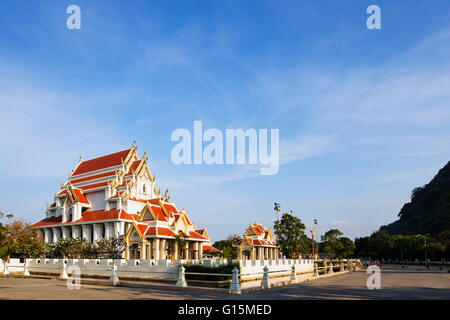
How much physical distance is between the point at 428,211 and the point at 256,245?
89052mm

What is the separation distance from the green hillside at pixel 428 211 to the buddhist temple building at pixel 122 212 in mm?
72694

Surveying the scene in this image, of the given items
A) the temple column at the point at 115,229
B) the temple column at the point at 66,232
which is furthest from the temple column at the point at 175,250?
the temple column at the point at 66,232

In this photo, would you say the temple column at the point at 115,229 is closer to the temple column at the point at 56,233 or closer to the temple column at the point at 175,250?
A: the temple column at the point at 175,250

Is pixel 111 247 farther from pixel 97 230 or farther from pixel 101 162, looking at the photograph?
pixel 101 162

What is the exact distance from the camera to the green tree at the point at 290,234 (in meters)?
51.8

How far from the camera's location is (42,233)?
2127 inches

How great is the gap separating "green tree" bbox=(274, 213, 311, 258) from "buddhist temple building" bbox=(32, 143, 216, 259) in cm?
1036

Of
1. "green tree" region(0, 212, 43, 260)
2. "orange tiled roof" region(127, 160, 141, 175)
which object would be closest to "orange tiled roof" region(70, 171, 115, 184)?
"orange tiled roof" region(127, 160, 141, 175)

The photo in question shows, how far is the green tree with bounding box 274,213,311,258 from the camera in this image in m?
51.8

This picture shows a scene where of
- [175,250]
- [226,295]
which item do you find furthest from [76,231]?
[226,295]

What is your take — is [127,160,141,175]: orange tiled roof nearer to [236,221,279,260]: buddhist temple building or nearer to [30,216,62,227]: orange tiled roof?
[30,216,62,227]: orange tiled roof

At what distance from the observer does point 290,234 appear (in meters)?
52.1
